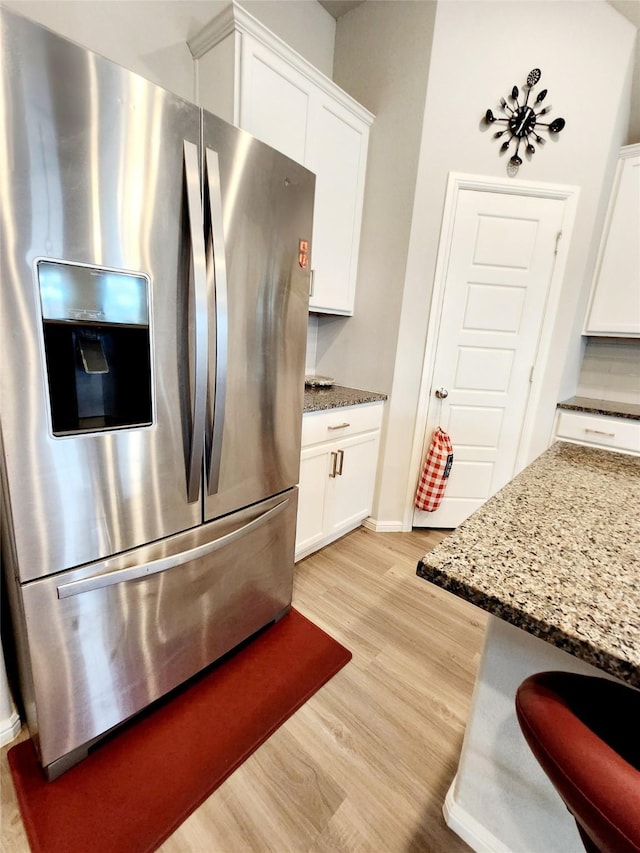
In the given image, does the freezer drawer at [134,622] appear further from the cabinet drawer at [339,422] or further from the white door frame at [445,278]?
the white door frame at [445,278]

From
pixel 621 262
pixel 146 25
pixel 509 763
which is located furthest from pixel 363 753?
pixel 621 262

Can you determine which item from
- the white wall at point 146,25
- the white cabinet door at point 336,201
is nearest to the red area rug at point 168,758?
the white cabinet door at point 336,201

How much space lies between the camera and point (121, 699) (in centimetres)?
118

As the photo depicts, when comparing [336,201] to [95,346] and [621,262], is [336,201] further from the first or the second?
[621,262]

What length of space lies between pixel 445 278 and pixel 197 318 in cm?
169

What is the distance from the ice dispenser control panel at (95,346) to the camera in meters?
0.87

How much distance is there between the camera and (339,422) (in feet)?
6.77

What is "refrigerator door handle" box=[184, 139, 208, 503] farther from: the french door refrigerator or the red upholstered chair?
the red upholstered chair

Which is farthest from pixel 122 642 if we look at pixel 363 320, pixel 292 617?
pixel 363 320

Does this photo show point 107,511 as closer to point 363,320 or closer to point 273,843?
point 273,843

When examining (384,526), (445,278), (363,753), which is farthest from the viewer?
(384,526)

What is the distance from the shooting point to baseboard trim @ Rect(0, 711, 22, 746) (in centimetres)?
117

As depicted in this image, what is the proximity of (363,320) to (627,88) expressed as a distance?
1.88m

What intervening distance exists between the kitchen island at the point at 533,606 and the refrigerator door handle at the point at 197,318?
2.50ft
